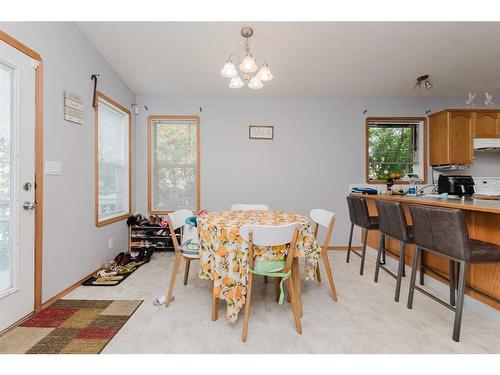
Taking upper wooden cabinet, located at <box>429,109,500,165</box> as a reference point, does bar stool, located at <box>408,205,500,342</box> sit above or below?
below

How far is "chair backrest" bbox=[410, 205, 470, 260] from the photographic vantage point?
1635 millimetres

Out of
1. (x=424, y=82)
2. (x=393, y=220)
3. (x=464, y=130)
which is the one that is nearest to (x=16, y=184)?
(x=393, y=220)

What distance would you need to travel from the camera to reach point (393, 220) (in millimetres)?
2350

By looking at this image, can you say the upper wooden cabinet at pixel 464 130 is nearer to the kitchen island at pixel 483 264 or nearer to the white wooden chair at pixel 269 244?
the kitchen island at pixel 483 264

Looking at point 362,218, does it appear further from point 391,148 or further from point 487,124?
point 487,124

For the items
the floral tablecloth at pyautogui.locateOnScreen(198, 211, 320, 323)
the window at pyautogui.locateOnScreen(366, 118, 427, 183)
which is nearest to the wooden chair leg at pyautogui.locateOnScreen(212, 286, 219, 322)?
the floral tablecloth at pyautogui.locateOnScreen(198, 211, 320, 323)

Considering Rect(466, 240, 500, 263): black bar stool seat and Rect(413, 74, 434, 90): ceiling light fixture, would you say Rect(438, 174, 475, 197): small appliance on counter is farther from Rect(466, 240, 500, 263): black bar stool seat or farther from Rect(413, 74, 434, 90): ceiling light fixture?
Rect(466, 240, 500, 263): black bar stool seat

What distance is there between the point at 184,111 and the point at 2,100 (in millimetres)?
2472

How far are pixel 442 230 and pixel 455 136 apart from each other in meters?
2.77

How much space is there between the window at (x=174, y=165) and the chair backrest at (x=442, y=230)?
3052 mm

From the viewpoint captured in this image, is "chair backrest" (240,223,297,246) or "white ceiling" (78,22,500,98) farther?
"white ceiling" (78,22,500,98)

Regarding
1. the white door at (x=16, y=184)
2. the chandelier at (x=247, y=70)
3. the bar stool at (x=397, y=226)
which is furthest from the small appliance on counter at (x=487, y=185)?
the white door at (x=16, y=184)

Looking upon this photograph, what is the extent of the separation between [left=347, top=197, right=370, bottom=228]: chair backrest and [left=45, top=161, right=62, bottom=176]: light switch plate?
3238mm

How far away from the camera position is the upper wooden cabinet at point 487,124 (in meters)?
3.63
